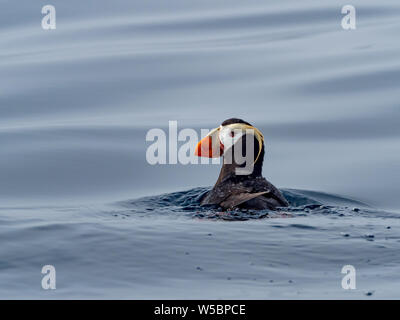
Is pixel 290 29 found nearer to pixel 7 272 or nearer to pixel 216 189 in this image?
pixel 216 189

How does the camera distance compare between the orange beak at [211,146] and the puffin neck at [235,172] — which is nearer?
the puffin neck at [235,172]

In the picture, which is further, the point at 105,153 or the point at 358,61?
the point at 358,61

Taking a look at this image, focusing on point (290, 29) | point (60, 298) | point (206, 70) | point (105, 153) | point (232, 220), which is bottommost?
point (60, 298)

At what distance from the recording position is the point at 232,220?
756cm

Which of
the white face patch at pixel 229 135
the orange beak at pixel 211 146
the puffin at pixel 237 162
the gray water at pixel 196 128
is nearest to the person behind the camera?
the gray water at pixel 196 128

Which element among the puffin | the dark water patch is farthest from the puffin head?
the dark water patch

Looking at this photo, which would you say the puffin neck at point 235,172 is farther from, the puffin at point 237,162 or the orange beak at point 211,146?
A: the orange beak at point 211,146

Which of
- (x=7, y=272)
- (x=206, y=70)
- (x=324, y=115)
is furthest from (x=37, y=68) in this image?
(x=7, y=272)

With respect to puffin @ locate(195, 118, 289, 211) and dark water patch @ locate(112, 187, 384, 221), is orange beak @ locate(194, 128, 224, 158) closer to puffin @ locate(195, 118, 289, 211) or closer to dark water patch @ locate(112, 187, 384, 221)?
puffin @ locate(195, 118, 289, 211)

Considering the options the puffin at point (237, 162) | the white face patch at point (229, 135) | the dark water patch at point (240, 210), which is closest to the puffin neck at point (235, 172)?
the puffin at point (237, 162)

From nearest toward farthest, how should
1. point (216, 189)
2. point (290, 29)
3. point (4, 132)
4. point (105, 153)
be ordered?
point (216, 189), point (105, 153), point (4, 132), point (290, 29)

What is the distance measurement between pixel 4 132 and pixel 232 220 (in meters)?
5.38

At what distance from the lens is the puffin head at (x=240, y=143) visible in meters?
8.50

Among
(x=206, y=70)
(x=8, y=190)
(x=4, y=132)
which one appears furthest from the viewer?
(x=206, y=70)
